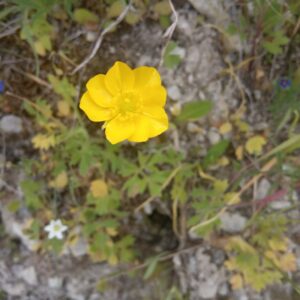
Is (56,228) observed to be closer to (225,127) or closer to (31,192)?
(31,192)

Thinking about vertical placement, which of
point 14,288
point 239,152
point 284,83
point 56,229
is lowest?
point 14,288

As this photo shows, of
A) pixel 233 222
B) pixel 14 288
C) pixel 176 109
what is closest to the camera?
pixel 176 109

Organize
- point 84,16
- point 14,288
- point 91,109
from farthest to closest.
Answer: point 14,288 < point 84,16 < point 91,109

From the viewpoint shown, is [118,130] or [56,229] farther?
[56,229]

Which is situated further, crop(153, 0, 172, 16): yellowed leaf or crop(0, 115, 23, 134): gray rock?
crop(0, 115, 23, 134): gray rock

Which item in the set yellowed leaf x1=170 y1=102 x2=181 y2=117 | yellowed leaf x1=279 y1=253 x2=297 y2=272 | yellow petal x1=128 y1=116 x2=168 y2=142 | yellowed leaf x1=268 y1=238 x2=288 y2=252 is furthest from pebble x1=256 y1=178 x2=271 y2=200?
yellow petal x1=128 y1=116 x2=168 y2=142

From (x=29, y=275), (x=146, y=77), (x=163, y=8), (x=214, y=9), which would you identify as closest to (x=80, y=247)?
(x=29, y=275)

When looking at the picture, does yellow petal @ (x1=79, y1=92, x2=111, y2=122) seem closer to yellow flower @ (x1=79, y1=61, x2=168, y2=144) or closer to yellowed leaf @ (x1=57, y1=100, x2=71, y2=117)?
yellow flower @ (x1=79, y1=61, x2=168, y2=144)

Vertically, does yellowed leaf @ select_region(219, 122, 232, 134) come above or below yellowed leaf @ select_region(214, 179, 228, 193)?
above
